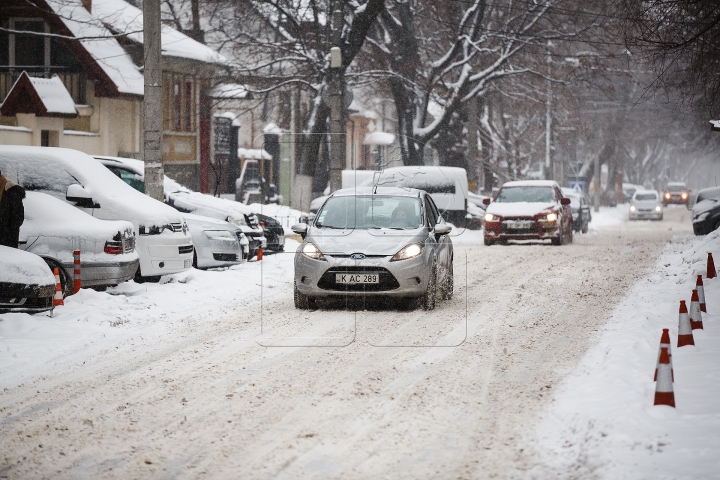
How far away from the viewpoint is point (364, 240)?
13.0 meters

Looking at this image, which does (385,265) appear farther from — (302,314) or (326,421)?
(326,421)

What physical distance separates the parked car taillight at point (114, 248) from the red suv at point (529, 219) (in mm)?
14525

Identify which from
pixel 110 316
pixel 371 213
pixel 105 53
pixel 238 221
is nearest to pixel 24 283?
pixel 110 316

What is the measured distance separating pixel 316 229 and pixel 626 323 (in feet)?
13.8

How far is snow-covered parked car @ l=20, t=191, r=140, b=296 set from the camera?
13.2 metres

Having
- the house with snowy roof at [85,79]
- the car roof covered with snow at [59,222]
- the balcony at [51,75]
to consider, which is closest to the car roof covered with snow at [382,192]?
the car roof covered with snow at [59,222]

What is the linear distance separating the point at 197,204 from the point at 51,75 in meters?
13.0

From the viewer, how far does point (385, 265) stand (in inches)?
497

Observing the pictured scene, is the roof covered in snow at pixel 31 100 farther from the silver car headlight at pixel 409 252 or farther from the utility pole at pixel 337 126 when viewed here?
the silver car headlight at pixel 409 252

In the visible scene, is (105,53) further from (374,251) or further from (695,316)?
(695,316)

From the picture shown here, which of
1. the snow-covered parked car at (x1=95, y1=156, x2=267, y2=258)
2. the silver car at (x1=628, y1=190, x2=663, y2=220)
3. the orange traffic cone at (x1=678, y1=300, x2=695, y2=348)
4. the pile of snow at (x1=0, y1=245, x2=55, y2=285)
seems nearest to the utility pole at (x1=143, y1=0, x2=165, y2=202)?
the snow-covered parked car at (x1=95, y1=156, x2=267, y2=258)

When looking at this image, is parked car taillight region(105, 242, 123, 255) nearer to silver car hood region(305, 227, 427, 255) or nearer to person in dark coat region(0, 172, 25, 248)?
person in dark coat region(0, 172, 25, 248)

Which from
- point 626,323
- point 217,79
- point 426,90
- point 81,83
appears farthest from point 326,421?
point 217,79

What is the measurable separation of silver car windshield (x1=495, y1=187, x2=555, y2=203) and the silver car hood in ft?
47.7
